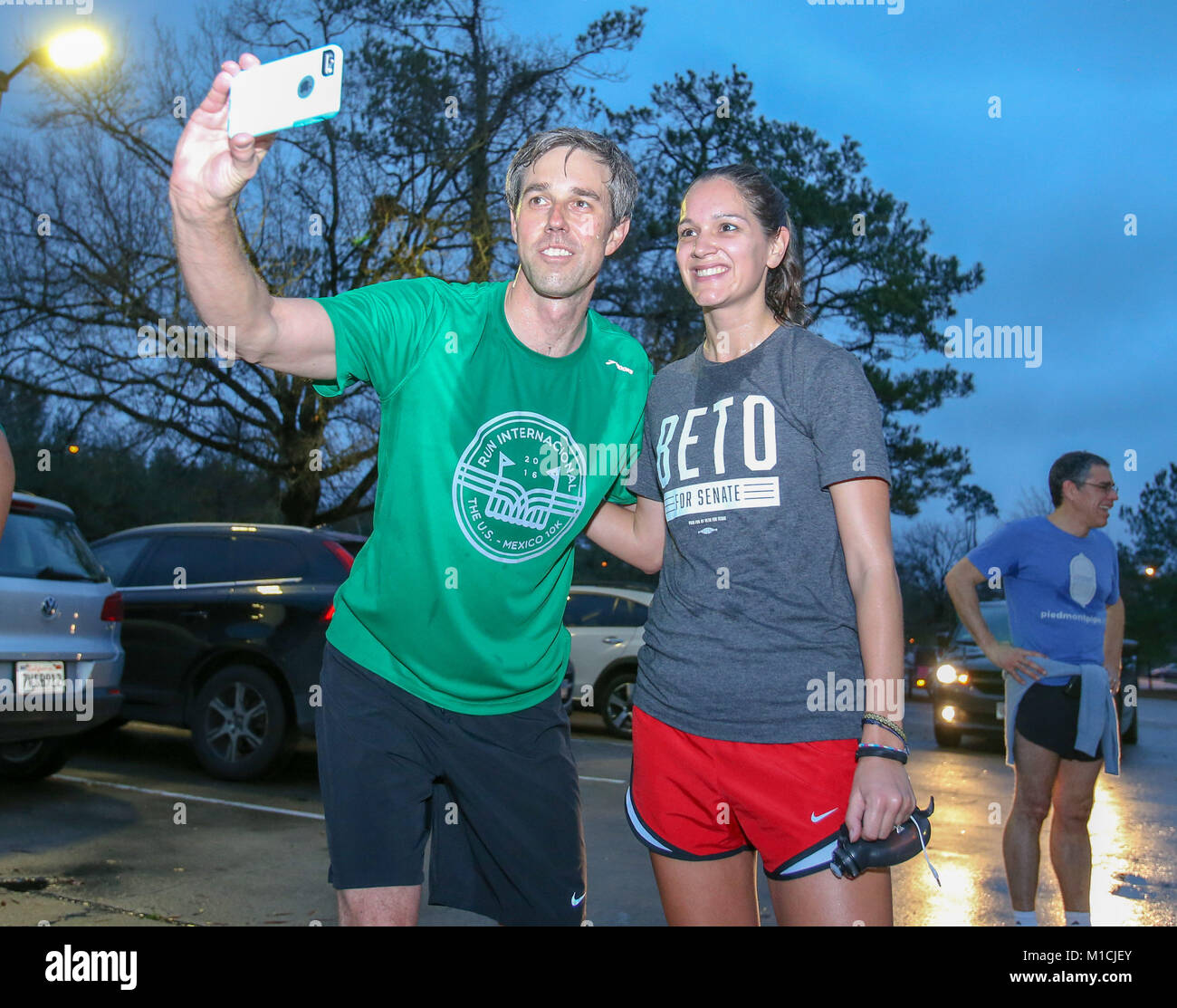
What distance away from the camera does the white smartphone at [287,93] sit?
1.52m

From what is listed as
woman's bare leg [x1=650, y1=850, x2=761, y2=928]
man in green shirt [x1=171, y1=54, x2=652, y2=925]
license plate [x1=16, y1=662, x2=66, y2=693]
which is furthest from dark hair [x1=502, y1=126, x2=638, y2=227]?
license plate [x1=16, y1=662, x2=66, y2=693]

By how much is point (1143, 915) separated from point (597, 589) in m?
7.86

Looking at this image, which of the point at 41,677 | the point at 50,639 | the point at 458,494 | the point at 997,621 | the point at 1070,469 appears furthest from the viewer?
the point at 997,621

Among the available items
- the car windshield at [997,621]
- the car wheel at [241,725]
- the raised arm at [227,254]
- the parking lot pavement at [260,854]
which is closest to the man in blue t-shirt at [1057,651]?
the parking lot pavement at [260,854]

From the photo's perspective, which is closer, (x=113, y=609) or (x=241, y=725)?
(x=113, y=609)

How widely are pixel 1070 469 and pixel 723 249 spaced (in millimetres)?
2944

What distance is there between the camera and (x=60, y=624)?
22.1 feet

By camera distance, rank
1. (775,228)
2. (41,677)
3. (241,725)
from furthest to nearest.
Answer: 1. (241,725)
2. (41,677)
3. (775,228)

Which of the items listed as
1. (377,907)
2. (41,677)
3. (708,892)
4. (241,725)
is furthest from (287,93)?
(241,725)

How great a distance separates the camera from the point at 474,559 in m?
2.50

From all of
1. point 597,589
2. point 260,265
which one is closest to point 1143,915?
point 597,589

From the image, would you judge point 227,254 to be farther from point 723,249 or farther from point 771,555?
point 771,555

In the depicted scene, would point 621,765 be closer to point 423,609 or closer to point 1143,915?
point 1143,915

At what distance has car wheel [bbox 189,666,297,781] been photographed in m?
7.50
